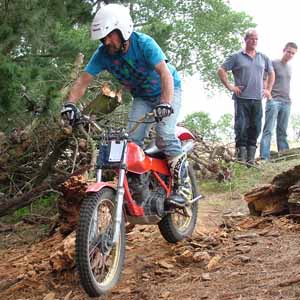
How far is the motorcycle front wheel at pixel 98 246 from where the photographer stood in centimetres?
367

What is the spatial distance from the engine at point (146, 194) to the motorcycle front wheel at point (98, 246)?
37 cm

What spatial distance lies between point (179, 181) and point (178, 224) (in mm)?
501

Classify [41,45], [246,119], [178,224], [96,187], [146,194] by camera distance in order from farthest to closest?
[246,119] < [41,45] < [178,224] < [146,194] < [96,187]

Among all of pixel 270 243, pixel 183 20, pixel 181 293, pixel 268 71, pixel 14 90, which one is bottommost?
pixel 181 293

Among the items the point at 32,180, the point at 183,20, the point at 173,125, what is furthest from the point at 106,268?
the point at 183,20

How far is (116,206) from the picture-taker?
13.1ft

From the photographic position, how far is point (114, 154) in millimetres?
4129

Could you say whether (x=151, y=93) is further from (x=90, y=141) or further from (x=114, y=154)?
(x=90, y=141)

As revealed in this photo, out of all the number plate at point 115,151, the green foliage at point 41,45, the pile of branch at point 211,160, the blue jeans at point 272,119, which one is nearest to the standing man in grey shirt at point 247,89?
the pile of branch at point 211,160

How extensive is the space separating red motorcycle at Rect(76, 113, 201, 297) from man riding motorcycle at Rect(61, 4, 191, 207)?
0.16 m

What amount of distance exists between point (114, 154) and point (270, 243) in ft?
5.02

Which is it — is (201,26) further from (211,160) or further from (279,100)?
(211,160)

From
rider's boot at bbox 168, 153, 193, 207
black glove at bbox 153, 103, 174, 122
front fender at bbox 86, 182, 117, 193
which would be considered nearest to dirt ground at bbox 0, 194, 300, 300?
rider's boot at bbox 168, 153, 193, 207

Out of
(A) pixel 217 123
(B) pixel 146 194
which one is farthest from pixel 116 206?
(A) pixel 217 123
